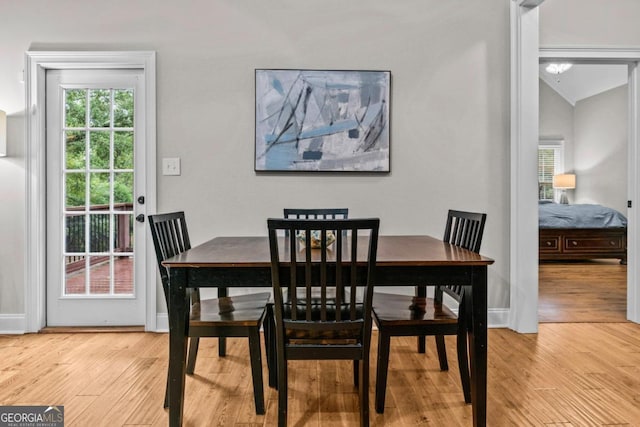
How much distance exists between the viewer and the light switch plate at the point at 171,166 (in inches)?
116

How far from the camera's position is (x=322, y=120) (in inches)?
117

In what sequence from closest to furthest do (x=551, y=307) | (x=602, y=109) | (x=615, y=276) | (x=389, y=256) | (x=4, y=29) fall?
(x=389, y=256), (x=4, y=29), (x=551, y=307), (x=615, y=276), (x=602, y=109)

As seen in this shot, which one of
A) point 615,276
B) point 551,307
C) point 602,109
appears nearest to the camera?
point 551,307

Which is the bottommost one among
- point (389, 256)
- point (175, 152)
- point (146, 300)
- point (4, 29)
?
point (146, 300)

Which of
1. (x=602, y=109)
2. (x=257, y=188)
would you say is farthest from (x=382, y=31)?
(x=602, y=109)

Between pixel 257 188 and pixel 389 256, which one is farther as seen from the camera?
pixel 257 188

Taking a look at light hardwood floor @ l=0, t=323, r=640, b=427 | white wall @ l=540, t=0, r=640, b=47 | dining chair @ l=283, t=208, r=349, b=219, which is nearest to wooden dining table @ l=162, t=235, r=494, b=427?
light hardwood floor @ l=0, t=323, r=640, b=427

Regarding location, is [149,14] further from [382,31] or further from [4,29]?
[382,31]

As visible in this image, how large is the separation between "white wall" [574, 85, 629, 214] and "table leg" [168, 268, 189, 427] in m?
7.57

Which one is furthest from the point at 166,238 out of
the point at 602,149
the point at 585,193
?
the point at 585,193

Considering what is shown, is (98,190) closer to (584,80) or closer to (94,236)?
(94,236)

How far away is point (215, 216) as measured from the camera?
298 cm

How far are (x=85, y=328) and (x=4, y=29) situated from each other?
7.43 feet

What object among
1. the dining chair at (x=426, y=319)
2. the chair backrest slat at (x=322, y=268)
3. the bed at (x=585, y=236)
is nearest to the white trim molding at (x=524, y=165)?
the dining chair at (x=426, y=319)
